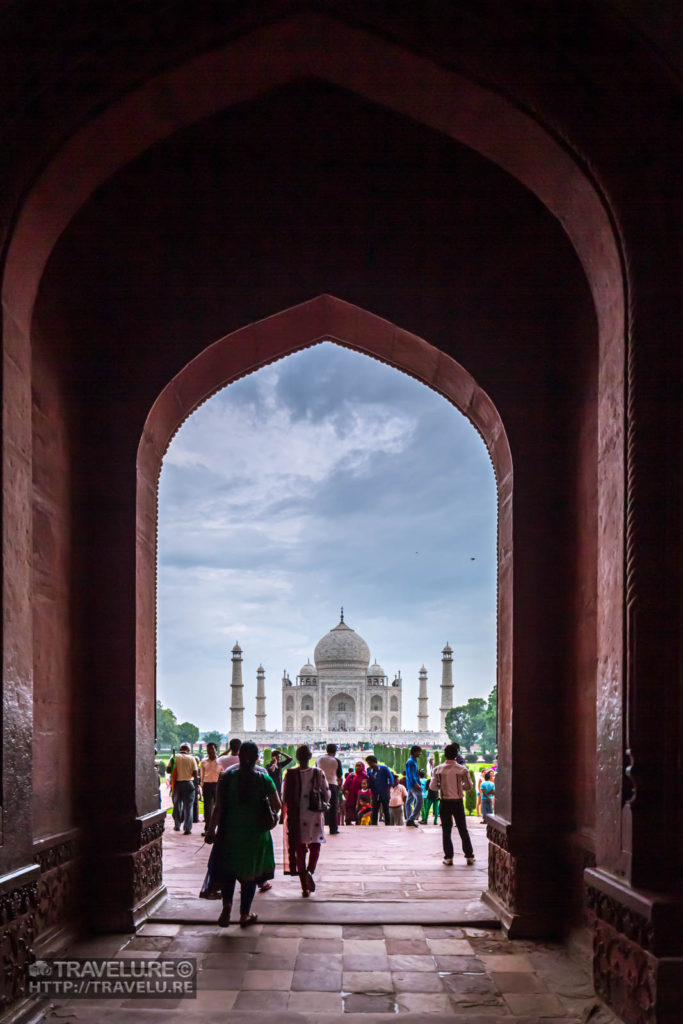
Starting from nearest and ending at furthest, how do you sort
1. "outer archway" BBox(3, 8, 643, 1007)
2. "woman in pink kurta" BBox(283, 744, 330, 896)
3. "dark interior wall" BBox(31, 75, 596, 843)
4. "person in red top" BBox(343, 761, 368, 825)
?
1. "outer archway" BBox(3, 8, 643, 1007)
2. "dark interior wall" BBox(31, 75, 596, 843)
3. "woman in pink kurta" BBox(283, 744, 330, 896)
4. "person in red top" BBox(343, 761, 368, 825)

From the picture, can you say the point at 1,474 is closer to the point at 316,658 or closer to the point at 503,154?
the point at 503,154

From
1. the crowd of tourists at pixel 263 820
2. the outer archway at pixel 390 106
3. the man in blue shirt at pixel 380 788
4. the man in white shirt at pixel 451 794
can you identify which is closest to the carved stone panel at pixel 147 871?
the crowd of tourists at pixel 263 820

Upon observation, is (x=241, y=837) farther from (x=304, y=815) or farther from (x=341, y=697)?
(x=341, y=697)

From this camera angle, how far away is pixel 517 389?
5.28 metres

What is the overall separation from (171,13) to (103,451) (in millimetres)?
2557

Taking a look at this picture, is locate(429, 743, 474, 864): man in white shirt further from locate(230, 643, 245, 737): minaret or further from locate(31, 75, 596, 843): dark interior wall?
locate(230, 643, 245, 737): minaret

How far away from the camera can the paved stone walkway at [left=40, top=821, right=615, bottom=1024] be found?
11.8ft

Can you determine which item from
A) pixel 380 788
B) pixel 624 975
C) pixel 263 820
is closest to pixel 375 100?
pixel 263 820

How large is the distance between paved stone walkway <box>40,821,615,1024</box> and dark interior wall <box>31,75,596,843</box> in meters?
1.00

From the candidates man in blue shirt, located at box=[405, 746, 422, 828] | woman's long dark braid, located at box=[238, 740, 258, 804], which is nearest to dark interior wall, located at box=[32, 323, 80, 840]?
woman's long dark braid, located at box=[238, 740, 258, 804]

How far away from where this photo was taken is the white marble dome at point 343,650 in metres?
53.7

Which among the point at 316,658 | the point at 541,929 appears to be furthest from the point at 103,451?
the point at 316,658

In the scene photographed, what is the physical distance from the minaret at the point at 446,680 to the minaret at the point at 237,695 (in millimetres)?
13696

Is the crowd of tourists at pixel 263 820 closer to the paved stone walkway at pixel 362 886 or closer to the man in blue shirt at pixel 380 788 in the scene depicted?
the paved stone walkway at pixel 362 886
